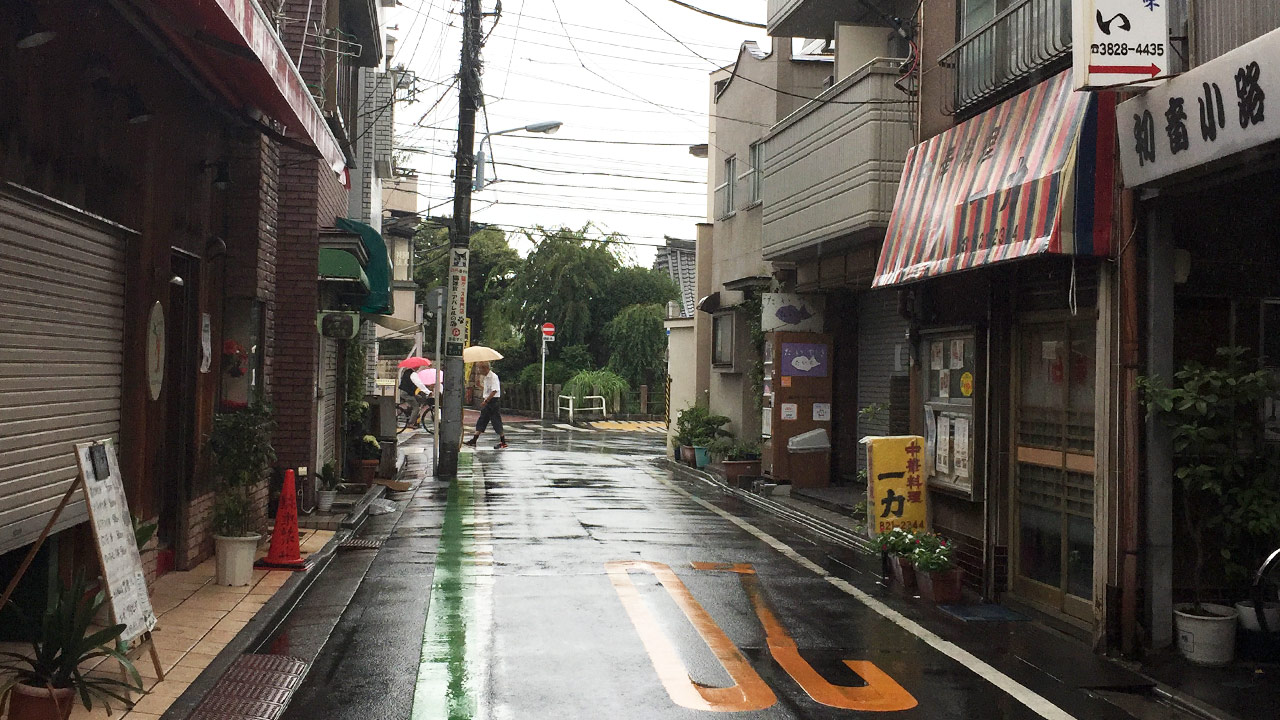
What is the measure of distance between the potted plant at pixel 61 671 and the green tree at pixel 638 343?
128 feet

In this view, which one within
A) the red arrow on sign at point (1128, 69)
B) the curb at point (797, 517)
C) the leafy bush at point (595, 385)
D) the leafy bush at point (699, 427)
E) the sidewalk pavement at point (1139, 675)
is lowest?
the sidewalk pavement at point (1139, 675)

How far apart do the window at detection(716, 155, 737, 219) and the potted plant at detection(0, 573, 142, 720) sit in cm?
1829

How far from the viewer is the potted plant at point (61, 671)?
538 centimetres

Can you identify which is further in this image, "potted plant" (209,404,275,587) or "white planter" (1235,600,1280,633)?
"potted plant" (209,404,275,587)

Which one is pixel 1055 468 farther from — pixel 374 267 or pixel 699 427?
pixel 699 427

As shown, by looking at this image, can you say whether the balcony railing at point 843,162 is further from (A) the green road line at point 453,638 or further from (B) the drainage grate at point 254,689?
(B) the drainage grate at point 254,689

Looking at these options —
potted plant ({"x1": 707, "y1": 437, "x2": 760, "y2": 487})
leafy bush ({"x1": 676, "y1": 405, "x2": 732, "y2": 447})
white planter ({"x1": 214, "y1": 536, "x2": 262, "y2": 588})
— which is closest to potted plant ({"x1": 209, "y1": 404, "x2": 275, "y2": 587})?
white planter ({"x1": 214, "y1": 536, "x2": 262, "y2": 588})

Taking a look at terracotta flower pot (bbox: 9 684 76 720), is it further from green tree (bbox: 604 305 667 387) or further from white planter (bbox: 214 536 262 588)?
green tree (bbox: 604 305 667 387)

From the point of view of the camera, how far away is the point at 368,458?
18.0 m

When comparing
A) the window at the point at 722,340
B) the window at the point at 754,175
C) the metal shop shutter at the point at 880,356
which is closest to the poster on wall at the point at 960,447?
the metal shop shutter at the point at 880,356

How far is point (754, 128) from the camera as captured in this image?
22.2 meters

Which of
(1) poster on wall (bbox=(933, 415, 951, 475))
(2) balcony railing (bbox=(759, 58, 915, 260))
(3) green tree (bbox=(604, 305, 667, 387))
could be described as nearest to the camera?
(1) poster on wall (bbox=(933, 415, 951, 475))

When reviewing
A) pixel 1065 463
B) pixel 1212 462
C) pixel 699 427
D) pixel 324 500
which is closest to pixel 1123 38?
pixel 1212 462

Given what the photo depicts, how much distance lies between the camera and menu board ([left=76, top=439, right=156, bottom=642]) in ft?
20.2
